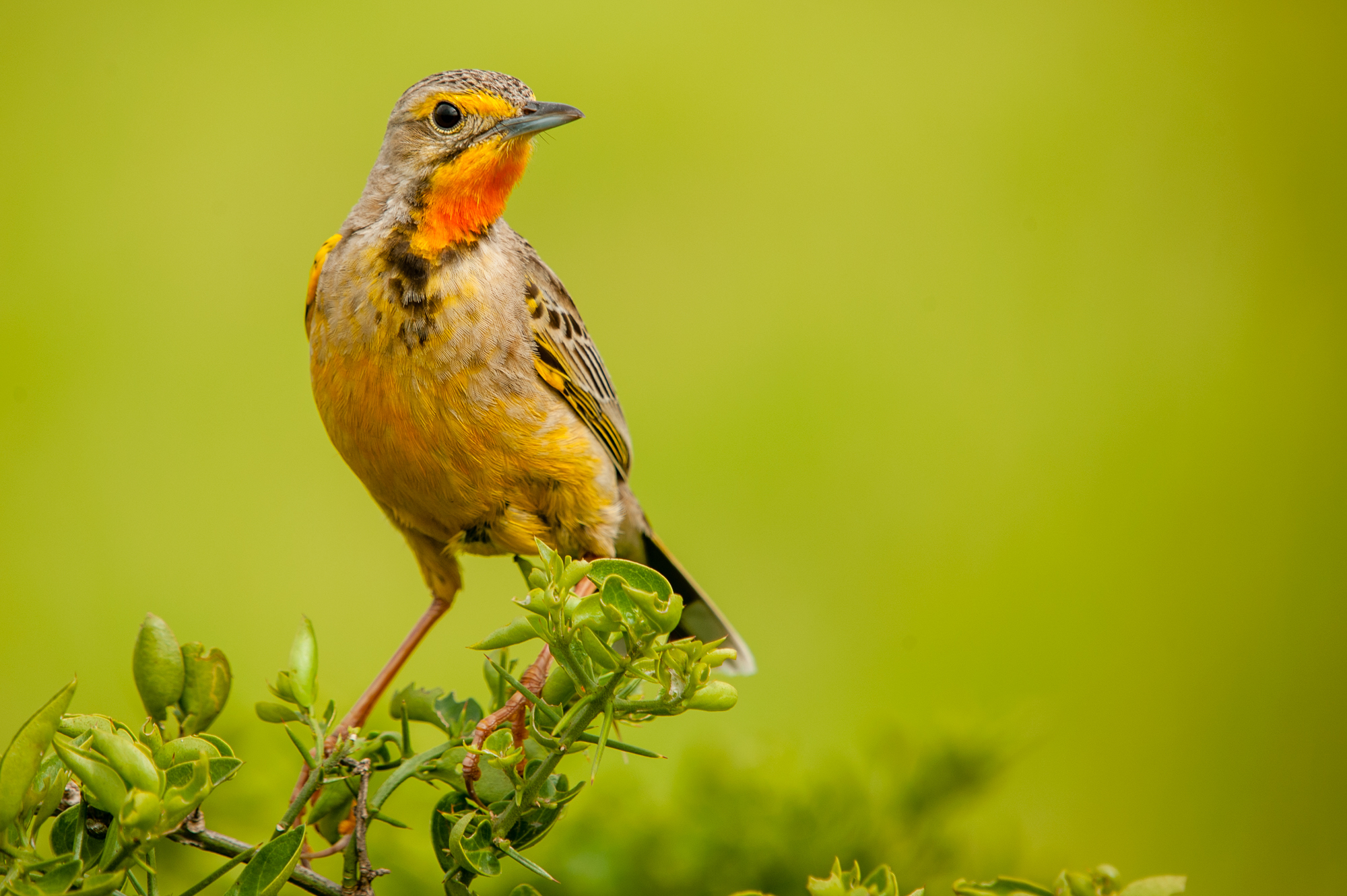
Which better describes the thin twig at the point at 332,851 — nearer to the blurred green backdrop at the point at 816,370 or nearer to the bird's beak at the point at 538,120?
the bird's beak at the point at 538,120

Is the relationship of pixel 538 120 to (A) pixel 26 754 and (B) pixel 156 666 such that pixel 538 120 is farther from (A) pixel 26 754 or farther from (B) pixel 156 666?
(A) pixel 26 754

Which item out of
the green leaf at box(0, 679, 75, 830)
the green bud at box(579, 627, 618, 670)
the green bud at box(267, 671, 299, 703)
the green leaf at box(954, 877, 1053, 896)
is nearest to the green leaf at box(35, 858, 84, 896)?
the green leaf at box(0, 679, 75, 830)

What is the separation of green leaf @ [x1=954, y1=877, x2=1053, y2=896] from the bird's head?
2.37 meters

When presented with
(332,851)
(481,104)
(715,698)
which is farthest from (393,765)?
(481,104)

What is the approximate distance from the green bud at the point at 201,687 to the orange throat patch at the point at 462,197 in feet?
5.26

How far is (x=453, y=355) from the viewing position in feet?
10.9

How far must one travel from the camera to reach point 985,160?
919 centimetres

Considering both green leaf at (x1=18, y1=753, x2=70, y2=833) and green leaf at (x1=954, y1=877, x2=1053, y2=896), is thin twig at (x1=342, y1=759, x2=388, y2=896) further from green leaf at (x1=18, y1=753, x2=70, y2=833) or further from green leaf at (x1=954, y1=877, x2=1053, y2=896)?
green leaf at (x1=954, y1=877, x2=1053, y2=896)

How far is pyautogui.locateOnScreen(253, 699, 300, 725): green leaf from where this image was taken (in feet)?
6.80

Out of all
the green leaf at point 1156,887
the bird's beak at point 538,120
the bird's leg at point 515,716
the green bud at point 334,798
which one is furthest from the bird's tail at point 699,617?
the green leaf at point 1156,887

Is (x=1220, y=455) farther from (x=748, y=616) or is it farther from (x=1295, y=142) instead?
(x=748, y=616)

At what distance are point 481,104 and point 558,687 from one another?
7.30 ft

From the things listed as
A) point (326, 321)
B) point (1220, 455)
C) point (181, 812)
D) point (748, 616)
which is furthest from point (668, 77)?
point (181, 812)

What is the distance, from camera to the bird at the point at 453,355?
10.8 feet
